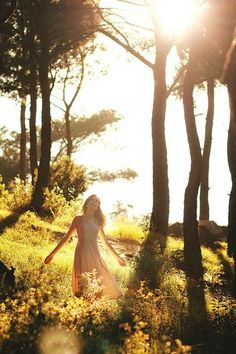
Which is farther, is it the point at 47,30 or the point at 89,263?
the point at 47,30

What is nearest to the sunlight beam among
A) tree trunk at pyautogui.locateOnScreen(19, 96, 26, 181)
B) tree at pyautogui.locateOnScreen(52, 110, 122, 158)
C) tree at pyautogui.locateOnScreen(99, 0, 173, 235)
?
tree at pyautogui.locateOnScreen(99, 0, 173, 235)

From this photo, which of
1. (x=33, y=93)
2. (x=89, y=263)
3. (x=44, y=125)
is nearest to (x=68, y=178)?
(x=33, y=93)

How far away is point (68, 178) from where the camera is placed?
75.2ft

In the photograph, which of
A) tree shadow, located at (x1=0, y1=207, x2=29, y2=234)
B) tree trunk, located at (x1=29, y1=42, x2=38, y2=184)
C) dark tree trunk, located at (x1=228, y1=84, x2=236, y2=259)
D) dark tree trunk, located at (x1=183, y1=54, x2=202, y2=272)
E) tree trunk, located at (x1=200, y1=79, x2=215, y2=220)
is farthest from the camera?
tree trunk, located at (x1=200, y1=79, x2=215, y2=220)

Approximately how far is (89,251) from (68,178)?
1471 cm

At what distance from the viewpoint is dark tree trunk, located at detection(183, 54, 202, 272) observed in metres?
13.0

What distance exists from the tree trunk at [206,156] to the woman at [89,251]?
14.7 m

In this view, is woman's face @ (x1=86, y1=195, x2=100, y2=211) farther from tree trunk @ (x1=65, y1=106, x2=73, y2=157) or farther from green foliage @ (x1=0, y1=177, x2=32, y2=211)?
tree trunk @ (x1=65, y1=106, x2=73, y2=157)

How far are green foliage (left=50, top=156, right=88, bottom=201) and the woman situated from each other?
13.9 meters

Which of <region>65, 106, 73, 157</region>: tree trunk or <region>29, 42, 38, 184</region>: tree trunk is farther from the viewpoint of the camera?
<region>65, 106, 73, 157</region>: tree trunk

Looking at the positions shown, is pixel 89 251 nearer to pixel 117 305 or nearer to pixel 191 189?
pixel 117 305

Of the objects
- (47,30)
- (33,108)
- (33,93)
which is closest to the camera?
(47,30)

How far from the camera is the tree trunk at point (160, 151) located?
55.0 feet

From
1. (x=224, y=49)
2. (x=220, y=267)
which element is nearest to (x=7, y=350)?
(x=220, y=267)
